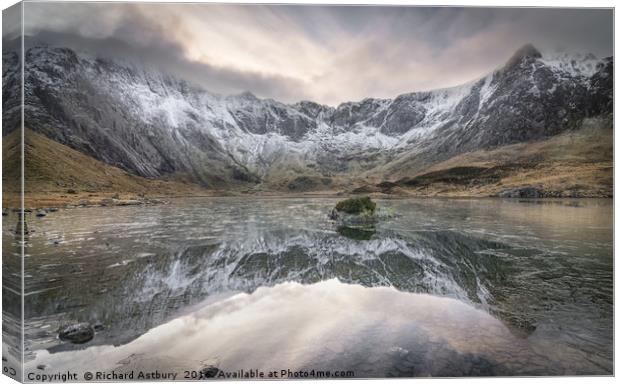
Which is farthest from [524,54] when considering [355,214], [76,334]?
[355,214]

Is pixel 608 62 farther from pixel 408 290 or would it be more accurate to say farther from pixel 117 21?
pixel 117 21

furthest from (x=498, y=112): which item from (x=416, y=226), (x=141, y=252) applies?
(x=141, y=252)

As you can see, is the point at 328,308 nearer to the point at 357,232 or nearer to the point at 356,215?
the point at 357,232

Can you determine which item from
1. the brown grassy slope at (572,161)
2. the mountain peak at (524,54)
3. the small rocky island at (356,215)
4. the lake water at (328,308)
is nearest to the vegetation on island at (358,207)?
the small rocky island at (356,215)

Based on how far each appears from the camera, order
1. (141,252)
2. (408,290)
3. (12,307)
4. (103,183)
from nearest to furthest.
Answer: (12,307)
(408,290)
(141,252)
(103,183)

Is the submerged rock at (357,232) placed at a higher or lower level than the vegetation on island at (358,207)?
lower

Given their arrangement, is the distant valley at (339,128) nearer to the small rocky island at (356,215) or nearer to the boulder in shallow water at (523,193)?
the boulder in shallow water at (523,193)

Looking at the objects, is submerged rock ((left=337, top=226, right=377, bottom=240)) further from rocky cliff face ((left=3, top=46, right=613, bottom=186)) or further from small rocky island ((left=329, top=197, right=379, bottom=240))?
rocky cliff face ((left=3, top=46, right=613, bottom=186))
